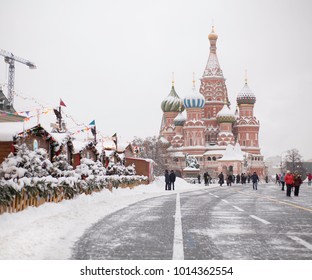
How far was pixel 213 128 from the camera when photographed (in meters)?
113

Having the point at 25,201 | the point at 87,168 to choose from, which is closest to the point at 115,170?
the point at 87,168

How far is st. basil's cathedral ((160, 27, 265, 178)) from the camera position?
343 ft

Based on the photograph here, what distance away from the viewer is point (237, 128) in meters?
114

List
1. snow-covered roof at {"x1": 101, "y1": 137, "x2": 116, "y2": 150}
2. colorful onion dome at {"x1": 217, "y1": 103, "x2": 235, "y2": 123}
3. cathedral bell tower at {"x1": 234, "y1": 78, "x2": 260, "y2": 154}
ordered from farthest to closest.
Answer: cathedral bell tower at {"x1": 234, "y1": 78, "x2": 260, "y2": 154}
colorful onion dome at {"x1": 217, "y1": 103, "x2": 235, "y2": 123}
snow-covered roof at {"x1": 101, "y1": 137, "x2": 116, "y2": 150}

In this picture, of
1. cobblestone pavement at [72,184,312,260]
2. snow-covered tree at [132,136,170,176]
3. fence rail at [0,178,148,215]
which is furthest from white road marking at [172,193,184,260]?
snow-covered tree at [132,136,170,176]

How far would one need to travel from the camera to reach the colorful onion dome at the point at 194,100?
108 meters

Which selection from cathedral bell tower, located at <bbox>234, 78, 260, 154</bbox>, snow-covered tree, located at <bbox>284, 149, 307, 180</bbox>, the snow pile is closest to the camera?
the snow pile

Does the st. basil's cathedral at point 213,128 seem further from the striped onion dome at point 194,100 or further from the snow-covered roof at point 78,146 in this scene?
the snow-covered roof at point 78,146

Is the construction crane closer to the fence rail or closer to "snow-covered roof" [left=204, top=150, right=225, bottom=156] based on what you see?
the fence rail

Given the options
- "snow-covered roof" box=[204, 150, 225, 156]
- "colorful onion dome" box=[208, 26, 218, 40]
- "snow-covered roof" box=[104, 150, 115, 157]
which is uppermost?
"colorful onion dome" box=[208, 26, 218, 40]

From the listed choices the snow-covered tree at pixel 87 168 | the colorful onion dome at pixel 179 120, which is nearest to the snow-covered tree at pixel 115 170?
the snow-covered tree at pixel 87 168
